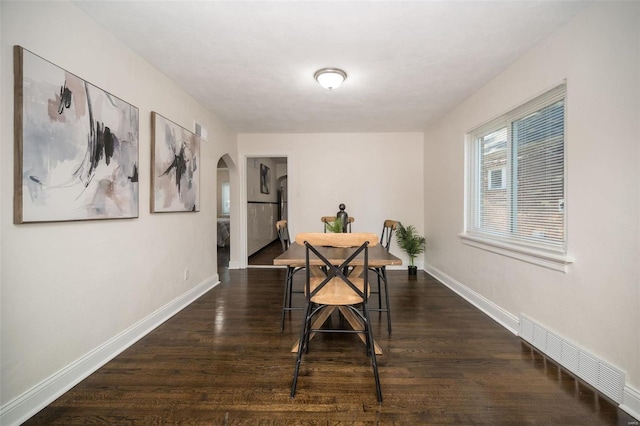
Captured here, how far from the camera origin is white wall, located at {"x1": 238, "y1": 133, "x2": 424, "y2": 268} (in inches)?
189

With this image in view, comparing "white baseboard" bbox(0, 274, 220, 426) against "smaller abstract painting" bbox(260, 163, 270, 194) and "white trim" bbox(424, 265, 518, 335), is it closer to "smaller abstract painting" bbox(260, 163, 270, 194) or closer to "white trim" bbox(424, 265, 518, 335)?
"white trim" bbox(424, 265, 518, 335)

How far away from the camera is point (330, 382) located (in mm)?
1707

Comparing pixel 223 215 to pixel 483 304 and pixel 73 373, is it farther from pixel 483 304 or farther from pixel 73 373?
pixel 483 304

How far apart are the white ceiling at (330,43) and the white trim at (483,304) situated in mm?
2287

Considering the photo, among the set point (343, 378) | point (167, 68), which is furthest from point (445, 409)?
point (167, 68)

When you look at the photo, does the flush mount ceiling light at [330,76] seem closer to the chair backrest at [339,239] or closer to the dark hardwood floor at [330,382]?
the chair backrest at [339,239]

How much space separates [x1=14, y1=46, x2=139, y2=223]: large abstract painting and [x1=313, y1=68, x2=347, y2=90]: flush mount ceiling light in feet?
5.40

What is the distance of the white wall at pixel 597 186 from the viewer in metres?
1.48

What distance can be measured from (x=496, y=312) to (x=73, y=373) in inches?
135

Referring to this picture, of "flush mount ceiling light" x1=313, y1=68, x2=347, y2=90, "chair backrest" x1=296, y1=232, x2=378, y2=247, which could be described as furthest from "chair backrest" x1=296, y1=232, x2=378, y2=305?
"flush mount ceiling light" x1=313, y1=68, x2=347, y2=90

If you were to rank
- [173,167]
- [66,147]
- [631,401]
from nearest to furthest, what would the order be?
[631,401] < [66,147] < [173,167]

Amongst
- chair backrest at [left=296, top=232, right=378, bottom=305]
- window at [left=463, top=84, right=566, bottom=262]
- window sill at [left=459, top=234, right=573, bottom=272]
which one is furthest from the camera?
window at [left=463, top=84, right=566, bottom=262]

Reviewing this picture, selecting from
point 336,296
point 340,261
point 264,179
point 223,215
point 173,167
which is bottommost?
point 336,296

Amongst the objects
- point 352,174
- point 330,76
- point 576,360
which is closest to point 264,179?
point 352,174
